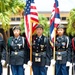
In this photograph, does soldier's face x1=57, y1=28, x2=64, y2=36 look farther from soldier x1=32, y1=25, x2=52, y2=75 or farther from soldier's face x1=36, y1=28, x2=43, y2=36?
soldier's face x1=36, y1=28, x2=43, y2=36

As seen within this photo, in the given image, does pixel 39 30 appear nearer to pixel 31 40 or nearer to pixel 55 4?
pixel 31 40

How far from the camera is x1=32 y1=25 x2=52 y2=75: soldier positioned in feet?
30.1

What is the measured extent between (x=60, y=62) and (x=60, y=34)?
2.60 ft

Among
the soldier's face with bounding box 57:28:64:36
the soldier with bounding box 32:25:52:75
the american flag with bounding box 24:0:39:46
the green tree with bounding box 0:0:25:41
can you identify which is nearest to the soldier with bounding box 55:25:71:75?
the soldier's face with bounding box 57:28:64:36

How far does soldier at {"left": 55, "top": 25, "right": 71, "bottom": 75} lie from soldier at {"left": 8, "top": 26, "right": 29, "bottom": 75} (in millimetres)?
1115

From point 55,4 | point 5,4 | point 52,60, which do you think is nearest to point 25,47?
point 52,60

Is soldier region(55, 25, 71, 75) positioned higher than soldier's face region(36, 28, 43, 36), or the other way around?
soldier's face region(36, 28, 43, 36)

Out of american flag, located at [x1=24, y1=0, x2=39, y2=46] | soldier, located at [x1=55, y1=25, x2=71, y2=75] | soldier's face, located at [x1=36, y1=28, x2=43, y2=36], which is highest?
american flag, located at [x1=24, y1=0, x2=39, y2=46]

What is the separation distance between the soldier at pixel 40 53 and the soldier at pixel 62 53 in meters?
0.92

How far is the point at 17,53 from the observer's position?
957 centimetres

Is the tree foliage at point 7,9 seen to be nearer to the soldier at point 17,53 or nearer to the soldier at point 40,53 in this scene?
the soldier at point 17,53

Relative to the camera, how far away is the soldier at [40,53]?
917 cm

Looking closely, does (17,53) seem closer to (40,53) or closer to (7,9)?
(40,53)

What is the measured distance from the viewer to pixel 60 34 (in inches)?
394
